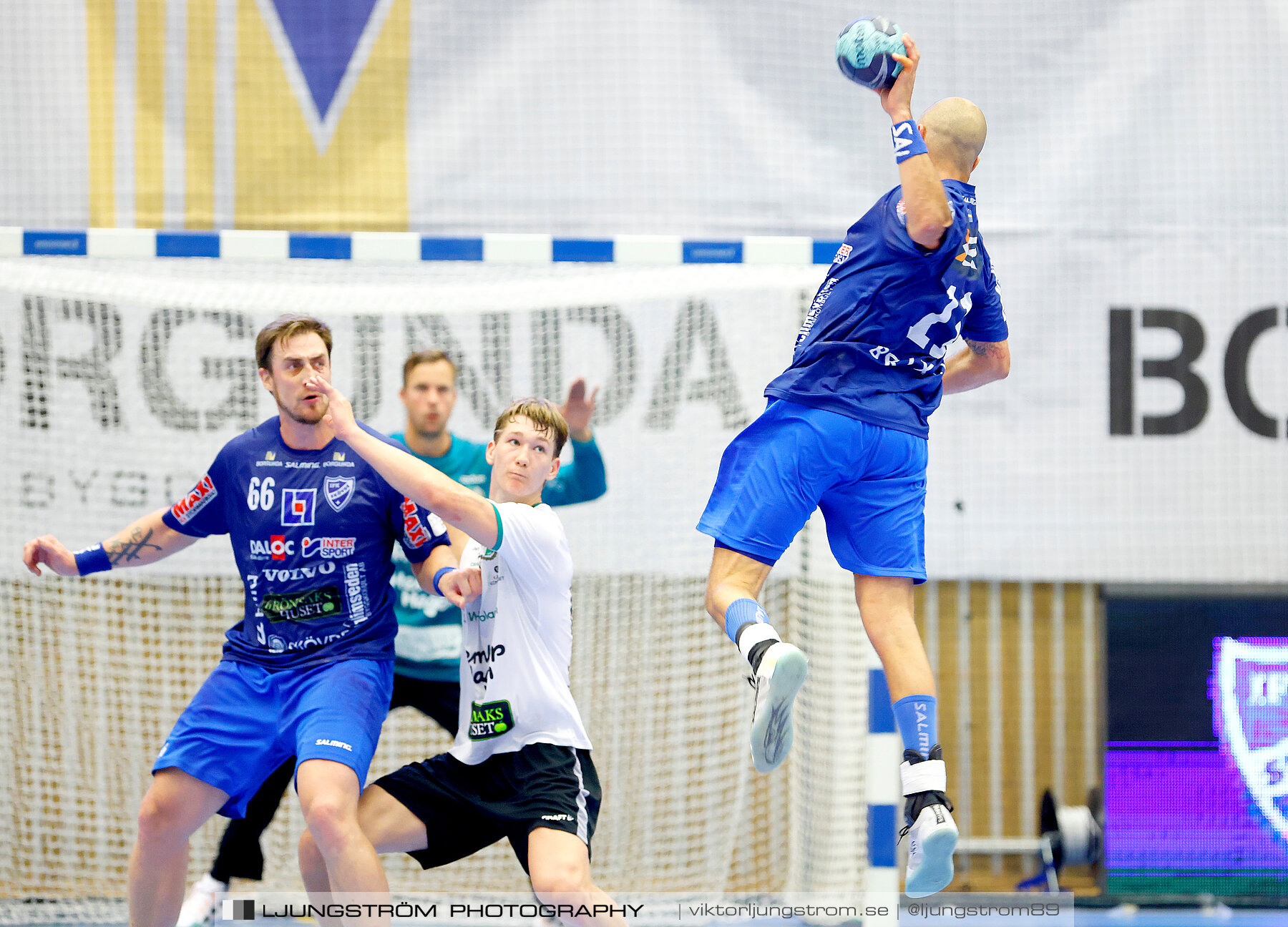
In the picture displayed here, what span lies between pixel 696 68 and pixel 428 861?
187 inches

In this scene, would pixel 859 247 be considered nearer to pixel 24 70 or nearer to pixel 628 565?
pixel 628 565

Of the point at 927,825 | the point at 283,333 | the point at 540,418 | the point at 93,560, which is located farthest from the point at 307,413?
the point at 927,825

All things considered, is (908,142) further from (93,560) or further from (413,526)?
(93,560)

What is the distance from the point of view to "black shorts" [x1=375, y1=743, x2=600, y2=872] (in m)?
3.57

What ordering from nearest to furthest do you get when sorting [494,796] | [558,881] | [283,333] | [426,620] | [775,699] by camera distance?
[775,699]
[558,881]
[494,796]
[283,333]
[426,620]

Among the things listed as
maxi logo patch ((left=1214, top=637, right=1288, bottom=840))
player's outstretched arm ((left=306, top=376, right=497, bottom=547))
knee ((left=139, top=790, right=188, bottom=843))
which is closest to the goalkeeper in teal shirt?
knee ((left=139, top=790, right=188, bottom=843))

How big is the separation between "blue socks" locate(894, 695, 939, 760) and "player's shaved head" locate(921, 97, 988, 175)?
158 centimetres

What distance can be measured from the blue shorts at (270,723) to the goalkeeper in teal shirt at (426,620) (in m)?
0.77

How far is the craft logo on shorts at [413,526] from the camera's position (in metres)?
4.00

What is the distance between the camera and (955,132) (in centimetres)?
353

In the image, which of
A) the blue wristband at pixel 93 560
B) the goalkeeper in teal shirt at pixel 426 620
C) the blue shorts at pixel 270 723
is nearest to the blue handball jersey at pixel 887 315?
the goalkeeper in teal shirt at pixel 426 620

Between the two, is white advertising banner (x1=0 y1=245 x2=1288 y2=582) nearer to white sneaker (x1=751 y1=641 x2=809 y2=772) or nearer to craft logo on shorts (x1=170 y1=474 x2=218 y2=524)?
craft logo on shorts (x1=170 y1=474 x2=218 y2=524)

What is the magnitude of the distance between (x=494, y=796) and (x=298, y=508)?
45.6 inches

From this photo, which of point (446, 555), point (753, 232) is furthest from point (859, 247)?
A: point (753, 232)
